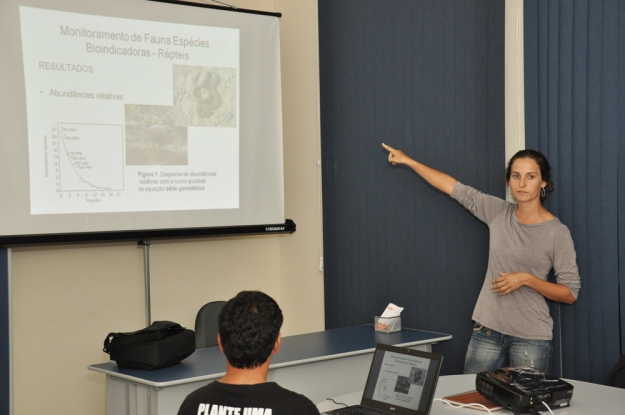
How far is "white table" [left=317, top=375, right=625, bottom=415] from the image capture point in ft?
6.88

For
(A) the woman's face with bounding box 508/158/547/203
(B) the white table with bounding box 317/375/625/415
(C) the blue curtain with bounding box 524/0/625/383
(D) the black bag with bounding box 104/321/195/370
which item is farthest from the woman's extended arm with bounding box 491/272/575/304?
(D) the black bag with bounding box 104/321/195/370

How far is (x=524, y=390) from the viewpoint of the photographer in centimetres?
205

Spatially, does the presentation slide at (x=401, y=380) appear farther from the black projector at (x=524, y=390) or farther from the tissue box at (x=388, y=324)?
the tissue box at (x=388, y=324)

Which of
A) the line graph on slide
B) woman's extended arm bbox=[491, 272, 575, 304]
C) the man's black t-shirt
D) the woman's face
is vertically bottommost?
the man's black t-shirt

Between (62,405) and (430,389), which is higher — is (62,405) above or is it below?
below

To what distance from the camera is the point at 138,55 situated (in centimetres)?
391

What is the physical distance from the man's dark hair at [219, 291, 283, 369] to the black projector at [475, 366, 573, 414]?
2.52ft

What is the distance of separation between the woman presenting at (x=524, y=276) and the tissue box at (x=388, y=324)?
0.59m

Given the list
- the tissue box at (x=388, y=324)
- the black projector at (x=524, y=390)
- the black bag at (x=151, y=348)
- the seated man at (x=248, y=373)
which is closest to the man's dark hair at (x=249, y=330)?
the seated man at (x=248, y=373)

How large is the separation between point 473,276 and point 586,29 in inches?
52.7

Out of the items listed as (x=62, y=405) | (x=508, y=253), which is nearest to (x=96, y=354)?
(x=62, y=405)

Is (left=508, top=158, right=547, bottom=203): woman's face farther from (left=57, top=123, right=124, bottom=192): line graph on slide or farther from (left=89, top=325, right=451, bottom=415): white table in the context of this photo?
(left=57, top=123, right=124, bottom=192): line graph on slide

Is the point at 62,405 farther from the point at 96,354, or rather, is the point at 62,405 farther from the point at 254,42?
the point at 254,42

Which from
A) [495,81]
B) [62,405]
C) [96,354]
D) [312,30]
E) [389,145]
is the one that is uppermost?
[312,30]
